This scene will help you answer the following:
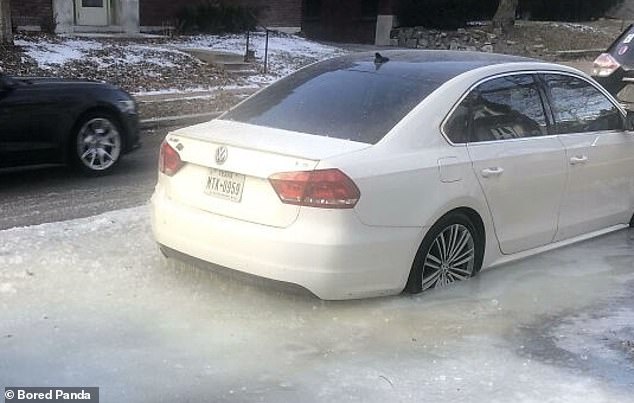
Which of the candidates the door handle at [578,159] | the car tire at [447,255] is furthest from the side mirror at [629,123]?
the car tire at [447,255]

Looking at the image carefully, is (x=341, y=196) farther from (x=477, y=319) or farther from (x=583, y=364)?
(x=583, y=364)

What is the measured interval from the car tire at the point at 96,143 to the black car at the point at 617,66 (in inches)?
286

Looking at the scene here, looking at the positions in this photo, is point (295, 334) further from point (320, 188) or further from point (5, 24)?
point (5, 24)

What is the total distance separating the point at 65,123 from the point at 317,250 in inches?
180

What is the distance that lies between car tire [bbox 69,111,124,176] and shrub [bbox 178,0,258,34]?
40.4 feet

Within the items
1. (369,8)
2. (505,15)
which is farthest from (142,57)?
(369,8)

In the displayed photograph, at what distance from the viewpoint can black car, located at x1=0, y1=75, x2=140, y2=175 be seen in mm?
7742

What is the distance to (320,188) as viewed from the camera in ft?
14.4

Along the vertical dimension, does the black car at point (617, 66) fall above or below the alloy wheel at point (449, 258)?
above

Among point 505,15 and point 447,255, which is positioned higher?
point 505,15

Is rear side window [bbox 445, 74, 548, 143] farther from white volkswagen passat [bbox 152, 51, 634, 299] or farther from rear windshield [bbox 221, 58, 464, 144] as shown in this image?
rear windshield [bbox 221, 58, 464, 144]

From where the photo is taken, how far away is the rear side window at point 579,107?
5.79m

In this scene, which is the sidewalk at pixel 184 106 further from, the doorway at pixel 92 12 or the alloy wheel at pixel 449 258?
the alloy wheel at pixel 449 258

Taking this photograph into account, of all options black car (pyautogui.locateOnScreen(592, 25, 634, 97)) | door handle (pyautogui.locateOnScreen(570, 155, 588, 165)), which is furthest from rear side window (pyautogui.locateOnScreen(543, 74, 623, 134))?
black car (pyautogui.locateOnScreen(592, 25, 634, 97))
